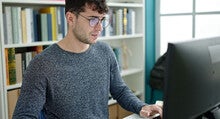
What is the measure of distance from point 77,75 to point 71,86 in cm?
7

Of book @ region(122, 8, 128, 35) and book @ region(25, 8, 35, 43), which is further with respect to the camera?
book @ region(122, 8, 128, 35)

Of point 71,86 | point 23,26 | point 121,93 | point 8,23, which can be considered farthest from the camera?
point 23,26

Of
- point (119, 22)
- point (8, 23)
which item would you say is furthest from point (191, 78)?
point (119, 22)

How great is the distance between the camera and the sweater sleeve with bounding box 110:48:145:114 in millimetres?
1567

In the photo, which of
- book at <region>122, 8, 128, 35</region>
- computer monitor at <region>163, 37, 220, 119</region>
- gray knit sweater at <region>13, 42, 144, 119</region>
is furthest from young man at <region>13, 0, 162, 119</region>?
book at <region>122, 8, 128, 35</region>

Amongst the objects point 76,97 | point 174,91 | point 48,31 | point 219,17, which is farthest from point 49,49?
point 219,17

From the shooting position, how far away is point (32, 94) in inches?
52.4

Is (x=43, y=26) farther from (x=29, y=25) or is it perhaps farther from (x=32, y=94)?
(x=32, y=94)

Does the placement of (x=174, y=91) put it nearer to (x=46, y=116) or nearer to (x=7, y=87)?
(x=46, y=116)

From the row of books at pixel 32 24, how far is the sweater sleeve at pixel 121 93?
975 mm

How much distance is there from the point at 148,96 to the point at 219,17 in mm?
1238

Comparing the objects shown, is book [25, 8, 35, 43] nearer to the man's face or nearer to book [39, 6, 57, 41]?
book [39, 6, 57, 41]

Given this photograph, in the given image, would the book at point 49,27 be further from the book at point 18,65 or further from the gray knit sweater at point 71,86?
the gray knit sweater at point 71,86

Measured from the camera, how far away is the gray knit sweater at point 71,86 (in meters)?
1.35
